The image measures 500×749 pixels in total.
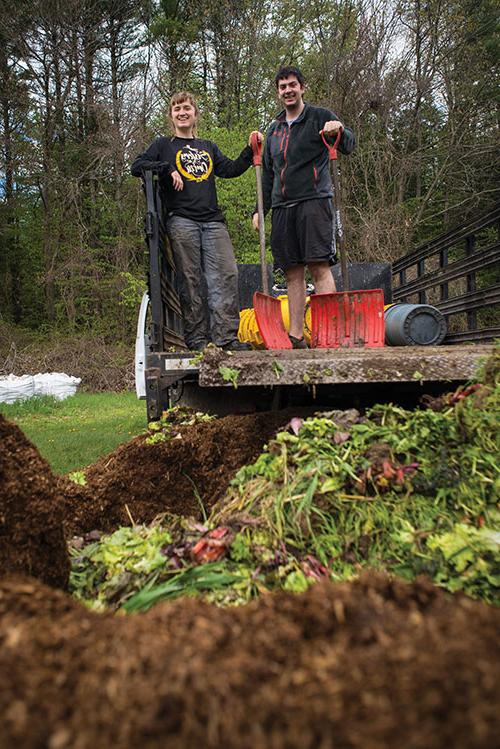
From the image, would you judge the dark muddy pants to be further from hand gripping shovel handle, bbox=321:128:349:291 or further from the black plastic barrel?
the black plastic barrel

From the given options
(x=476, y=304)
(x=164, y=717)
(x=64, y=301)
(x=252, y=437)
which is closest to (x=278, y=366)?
(x=252, y=437)

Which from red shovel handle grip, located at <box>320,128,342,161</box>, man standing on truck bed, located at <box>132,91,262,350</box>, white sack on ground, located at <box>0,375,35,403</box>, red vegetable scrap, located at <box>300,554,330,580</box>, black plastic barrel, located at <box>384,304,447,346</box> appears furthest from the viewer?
white sack on ground, located at <box>0,375,35,403</box>

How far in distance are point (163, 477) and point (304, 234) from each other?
260 centimetres

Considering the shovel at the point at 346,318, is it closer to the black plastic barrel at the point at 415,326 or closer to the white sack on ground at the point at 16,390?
the black plastic barrel at the point at 415,326

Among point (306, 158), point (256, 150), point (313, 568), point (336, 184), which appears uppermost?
point (256, 150)

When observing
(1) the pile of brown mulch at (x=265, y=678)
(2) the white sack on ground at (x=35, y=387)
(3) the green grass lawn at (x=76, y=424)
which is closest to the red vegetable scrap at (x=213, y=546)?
(1) the pile of brown mulch at (x=265, y=678)

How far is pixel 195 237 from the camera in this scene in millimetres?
4766

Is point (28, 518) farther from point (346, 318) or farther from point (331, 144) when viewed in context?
point (331, 144)

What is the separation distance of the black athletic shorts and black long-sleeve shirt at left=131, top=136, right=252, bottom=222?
0.58 metres

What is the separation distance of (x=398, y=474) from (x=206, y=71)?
2055 centimetres

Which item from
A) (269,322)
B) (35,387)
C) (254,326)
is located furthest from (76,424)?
(269,322)

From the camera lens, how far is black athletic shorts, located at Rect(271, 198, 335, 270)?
4539mm

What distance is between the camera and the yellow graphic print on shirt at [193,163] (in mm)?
4871

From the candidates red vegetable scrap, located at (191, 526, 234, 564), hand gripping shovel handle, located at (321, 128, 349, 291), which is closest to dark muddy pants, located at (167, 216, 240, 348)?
hand gripping shovel handle, located at (321, 128, 349, 291)
